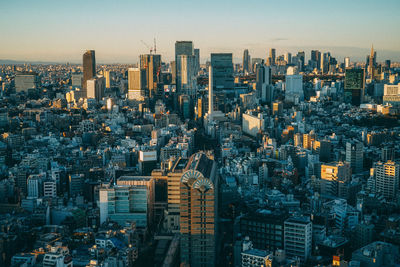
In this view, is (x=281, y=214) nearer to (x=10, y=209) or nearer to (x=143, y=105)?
(x=10, y=209)

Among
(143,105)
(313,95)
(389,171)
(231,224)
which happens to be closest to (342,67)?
(313,95)

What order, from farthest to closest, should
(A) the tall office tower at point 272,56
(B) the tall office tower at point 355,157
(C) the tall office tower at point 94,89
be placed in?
(A) the tall office tower at point 272,56 → (C) the tall office tower at point 94,89 → (B) the tall office tower at point 355,157

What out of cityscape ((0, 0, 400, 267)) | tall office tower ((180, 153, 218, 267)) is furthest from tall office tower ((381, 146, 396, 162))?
tall office tower ((180, 153, 218, 267))

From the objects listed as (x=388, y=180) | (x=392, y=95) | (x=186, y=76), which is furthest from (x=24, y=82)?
(x=388, y=180)

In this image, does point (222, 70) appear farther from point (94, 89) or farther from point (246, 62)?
point (246, 62)

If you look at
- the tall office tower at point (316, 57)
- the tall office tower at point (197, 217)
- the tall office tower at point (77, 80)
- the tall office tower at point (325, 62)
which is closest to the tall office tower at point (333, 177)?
the tall office tower at point (197, 217)

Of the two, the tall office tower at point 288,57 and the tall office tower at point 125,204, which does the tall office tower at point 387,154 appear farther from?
the tall office tower at point 288,57
